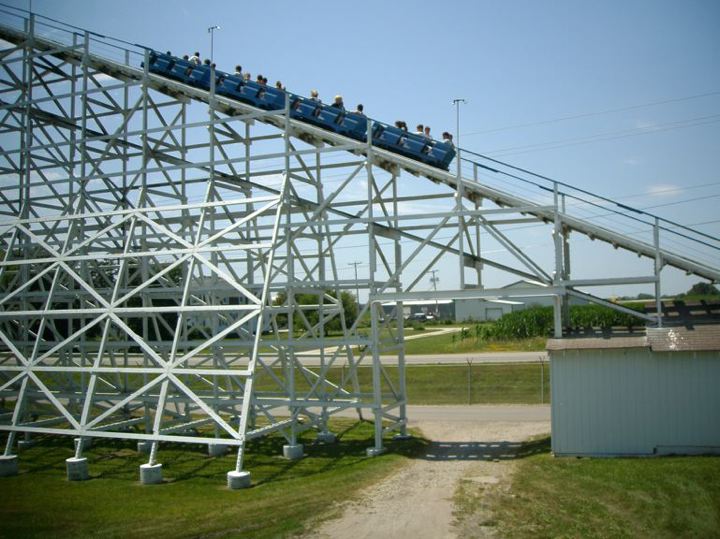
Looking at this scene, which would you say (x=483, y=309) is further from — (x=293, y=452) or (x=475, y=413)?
(x=293, y=452)

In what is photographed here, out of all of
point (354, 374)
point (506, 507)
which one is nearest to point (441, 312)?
point (354, 374)

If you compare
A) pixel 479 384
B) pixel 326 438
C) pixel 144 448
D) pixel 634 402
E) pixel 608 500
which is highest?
pixel 634 402

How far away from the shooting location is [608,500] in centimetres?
1065

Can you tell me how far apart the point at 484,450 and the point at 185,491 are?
7.37m

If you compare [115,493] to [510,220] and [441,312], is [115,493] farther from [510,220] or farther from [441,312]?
[441,312]

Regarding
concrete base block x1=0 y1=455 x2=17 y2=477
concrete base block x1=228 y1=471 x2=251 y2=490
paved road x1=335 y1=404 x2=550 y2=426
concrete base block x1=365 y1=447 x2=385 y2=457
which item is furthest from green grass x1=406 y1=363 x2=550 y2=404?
concrete base block x1=0 y1=455 x2=17 y2=477

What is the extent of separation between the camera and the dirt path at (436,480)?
1002 centimetres

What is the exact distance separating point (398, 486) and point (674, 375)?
6385 mm

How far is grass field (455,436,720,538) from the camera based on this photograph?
9391 mm

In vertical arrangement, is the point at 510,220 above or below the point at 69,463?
above

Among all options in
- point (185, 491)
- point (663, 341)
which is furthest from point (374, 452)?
point (663, 341)

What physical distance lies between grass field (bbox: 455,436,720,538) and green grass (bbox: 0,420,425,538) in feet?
9.71

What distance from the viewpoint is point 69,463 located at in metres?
14.6

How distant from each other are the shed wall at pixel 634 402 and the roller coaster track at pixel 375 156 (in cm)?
226
